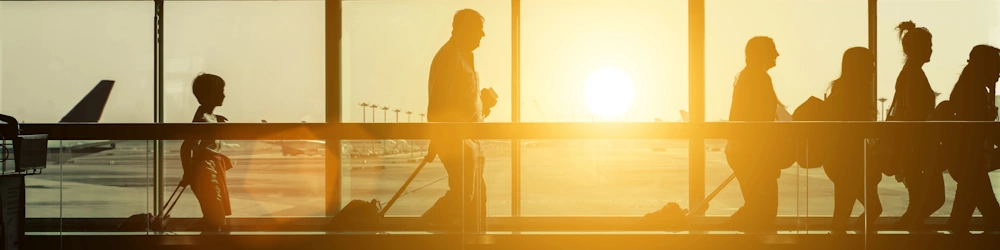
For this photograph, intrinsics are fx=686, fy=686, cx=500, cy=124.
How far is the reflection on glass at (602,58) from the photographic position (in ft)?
17.7

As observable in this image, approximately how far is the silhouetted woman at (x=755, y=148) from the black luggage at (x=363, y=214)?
136cm

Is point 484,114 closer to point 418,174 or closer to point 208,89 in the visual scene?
point 418,174

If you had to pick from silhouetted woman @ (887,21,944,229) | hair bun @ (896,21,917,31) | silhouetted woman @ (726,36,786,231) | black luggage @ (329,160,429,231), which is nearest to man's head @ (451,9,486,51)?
black luggage @ (329,160,429,231)

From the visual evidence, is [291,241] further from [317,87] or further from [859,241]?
[317,87]

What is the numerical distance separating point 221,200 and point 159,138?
1.28 m

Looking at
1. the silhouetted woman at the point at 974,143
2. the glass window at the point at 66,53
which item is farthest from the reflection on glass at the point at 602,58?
the glass window at the point at 66,53

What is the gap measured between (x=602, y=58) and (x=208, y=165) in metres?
3.30

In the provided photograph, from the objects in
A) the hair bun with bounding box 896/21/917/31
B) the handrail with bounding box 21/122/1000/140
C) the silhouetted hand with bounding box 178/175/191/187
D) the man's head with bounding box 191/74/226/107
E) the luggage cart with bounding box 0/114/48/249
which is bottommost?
the silhouetted hand with bounding box 178/175/191/187

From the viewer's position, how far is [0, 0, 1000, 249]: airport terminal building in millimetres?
2520

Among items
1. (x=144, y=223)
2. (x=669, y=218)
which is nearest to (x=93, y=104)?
(x=144, y=223)

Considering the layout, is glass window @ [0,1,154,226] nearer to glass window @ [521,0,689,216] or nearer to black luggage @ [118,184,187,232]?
black luggage @ [118,184,187,232]

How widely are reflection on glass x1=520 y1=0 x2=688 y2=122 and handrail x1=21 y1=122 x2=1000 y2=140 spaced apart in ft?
9.24

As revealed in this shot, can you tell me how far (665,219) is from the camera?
326cm

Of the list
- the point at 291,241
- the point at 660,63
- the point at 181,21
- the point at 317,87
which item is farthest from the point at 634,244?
the point at 181,21
